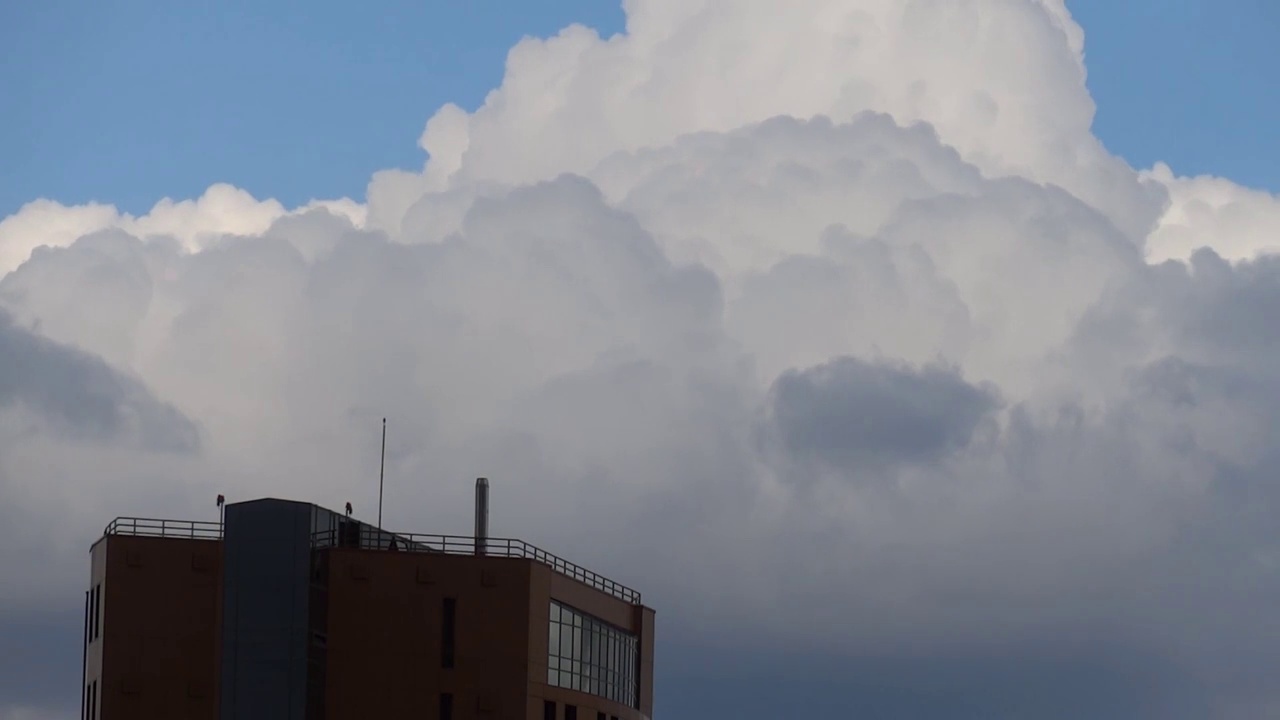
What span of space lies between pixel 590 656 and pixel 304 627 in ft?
59.5

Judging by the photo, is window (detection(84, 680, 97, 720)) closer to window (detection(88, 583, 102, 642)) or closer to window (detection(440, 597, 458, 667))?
window (detection(88, 583, 102, 642))

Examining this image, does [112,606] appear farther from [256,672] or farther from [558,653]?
[558,653]

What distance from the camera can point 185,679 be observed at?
121m

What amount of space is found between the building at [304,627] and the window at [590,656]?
2693 millimetres

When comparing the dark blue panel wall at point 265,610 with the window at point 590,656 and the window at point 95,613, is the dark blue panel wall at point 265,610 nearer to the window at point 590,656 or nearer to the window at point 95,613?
the window at point 95,613

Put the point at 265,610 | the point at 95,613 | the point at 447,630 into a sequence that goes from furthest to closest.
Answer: the point at 95,613
the point at 447,630
the point at 265,610

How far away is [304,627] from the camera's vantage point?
394 ft

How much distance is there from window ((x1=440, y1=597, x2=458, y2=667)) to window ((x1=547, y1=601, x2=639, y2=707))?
18.3ft

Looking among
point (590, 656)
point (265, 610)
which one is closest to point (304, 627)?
point (265, 610)

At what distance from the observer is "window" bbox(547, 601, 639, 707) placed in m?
127

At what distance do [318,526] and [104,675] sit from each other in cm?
1186

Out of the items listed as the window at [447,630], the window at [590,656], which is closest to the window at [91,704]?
the window at [447,630]

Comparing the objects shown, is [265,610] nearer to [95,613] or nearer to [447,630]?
[447,630]

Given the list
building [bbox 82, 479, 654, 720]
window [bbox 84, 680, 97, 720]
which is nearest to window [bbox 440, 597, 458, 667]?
building [bbox 82, 479, 654, 720]
